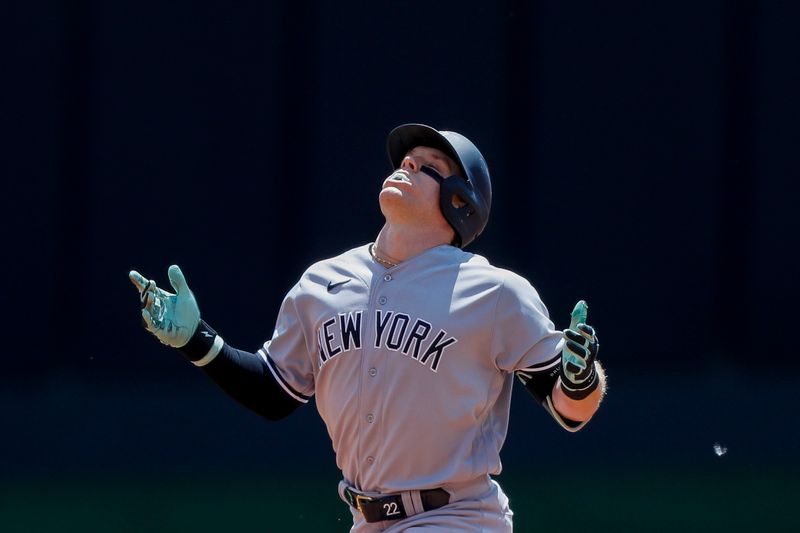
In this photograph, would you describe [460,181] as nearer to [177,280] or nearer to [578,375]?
[578,375]

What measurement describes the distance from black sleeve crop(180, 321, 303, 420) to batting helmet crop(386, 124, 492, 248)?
0.64 meters

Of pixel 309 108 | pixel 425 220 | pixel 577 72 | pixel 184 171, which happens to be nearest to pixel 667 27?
pixel 577 72

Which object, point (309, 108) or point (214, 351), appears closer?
point (214, 351)

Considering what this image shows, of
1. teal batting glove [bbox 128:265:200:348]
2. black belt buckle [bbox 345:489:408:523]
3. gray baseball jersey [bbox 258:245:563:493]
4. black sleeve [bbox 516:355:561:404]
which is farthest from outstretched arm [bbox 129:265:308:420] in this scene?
black sleeve [bbox 516:355:561:404]

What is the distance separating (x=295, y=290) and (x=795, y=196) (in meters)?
4.05

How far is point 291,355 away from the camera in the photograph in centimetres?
382

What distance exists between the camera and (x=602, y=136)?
712 cm

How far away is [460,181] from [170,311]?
2.78 feet

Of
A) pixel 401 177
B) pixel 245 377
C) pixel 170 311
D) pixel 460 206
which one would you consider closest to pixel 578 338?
pixel 460 206

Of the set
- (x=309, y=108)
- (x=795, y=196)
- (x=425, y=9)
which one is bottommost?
(x=795, y=196)

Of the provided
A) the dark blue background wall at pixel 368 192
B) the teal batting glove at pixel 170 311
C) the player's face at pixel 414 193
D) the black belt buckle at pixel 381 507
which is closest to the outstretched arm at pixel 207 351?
the teal batting glove at pixel 170 311

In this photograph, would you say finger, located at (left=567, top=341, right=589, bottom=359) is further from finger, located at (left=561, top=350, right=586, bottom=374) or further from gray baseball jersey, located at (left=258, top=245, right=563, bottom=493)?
gray baseball jersey, located at (left=258, top=245, right=563, bottom=493)

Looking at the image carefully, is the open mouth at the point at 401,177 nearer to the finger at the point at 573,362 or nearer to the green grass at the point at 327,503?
the finger at the point at 573,362

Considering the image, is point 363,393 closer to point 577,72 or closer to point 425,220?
point 425,220
